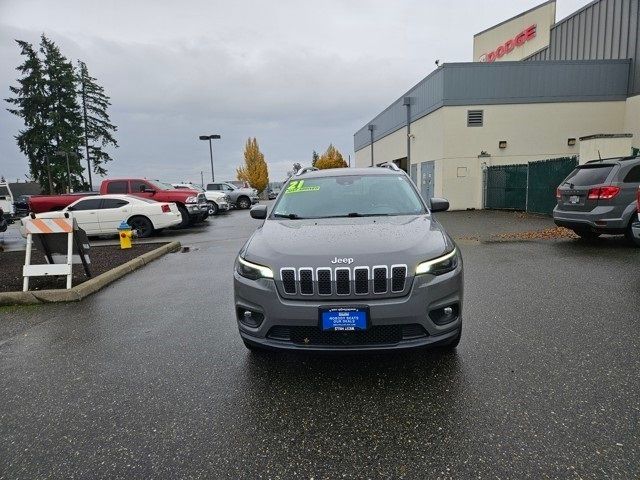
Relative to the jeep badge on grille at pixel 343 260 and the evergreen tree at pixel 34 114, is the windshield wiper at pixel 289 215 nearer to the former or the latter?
the jeep badge on grille at pixel 343 260

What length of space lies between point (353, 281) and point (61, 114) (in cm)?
5587

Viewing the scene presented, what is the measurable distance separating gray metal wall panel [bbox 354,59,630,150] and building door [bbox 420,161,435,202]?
3.68 meters

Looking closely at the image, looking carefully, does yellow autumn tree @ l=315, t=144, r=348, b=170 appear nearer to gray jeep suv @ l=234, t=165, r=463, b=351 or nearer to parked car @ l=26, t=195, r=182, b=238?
parked car @ l=26, t=195, r=182, b=238

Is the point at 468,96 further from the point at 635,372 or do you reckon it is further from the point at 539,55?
the point at 635,372

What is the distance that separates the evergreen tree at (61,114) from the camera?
46.6m

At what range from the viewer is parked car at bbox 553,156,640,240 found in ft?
26.6

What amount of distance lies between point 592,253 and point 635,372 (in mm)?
5748

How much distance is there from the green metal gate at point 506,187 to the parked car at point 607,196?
31.2 ft

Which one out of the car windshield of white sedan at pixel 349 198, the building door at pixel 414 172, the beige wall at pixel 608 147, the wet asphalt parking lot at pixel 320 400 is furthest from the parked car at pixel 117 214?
the building door at pixel 414 172

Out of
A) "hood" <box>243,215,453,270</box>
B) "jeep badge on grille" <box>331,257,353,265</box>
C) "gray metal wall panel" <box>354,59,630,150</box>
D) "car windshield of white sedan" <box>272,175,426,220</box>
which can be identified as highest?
"gray metal wall panel" <box>354,59,630,150</box>

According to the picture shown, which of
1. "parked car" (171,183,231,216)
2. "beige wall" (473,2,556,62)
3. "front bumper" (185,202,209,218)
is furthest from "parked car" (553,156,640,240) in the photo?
"beige wall" (473,2,556,62)

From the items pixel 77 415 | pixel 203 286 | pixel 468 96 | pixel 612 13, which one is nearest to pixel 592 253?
pixel 203 286

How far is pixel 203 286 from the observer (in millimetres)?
6664

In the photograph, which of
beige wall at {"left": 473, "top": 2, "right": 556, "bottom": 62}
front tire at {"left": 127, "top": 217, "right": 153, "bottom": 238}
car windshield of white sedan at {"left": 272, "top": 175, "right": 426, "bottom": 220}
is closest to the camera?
car windshield of white sedan at {"left": 272, "top": 175, "right": 426, "bottom": 220}
